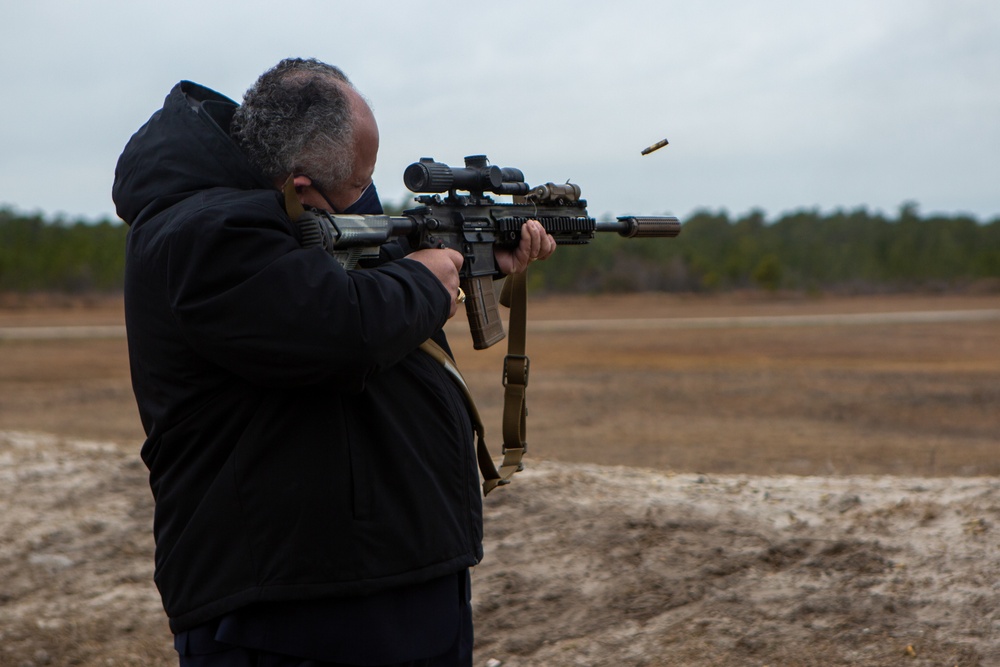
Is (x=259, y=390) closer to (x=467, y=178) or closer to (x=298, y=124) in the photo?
(x=298, y=124)

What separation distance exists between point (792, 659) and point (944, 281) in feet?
168

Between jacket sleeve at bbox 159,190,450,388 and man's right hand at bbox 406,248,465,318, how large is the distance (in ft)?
0.95

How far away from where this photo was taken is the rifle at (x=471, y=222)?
2303 millimetres

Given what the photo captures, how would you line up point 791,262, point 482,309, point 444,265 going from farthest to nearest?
point 791,262 → point 482,309 → point 444,265

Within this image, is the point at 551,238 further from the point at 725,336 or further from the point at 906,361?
the point at 725,336

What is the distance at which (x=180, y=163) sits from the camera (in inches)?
85.6

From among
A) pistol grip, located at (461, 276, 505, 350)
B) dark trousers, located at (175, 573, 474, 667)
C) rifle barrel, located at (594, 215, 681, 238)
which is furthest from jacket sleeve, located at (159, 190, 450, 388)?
rifle barrel, located at (594, 215, 681, 238)

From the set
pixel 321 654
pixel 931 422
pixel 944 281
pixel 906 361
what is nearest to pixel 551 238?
pixel 321 654

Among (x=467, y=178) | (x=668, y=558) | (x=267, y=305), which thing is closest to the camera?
(x=267, y=305)

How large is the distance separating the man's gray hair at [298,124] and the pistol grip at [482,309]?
0.75m

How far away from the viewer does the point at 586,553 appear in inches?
184

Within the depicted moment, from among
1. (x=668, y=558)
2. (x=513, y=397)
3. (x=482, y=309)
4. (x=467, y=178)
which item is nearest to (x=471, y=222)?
(x=467, y=178)

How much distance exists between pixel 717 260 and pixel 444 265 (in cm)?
5408

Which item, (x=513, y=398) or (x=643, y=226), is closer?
(x=513, y=398)
